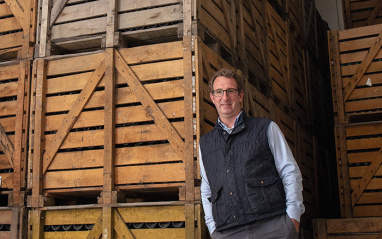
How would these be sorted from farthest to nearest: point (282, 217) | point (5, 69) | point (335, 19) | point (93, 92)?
point (335, 19) < point (5, 69) < point (93, 92) < point (282, 217)

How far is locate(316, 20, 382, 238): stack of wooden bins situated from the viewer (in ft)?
28.9

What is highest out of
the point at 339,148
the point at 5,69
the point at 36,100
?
the point at 5,69

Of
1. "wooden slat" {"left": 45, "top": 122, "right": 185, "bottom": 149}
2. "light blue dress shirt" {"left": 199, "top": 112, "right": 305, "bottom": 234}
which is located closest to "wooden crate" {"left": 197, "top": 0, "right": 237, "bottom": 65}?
"wooden slat" {"left": 45, "top": 122, "right": 185, "bottom": 149}

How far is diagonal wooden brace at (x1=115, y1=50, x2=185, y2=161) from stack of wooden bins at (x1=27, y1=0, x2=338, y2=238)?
0.04ft

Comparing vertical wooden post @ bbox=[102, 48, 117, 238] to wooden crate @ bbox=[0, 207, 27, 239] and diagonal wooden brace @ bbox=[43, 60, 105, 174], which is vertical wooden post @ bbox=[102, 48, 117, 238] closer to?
diagonal wooden brace @ bbox=[43, 60, 105, 174]

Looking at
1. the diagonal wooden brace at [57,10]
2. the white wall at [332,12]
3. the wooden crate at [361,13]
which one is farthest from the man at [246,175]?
the white wall at [332,12]

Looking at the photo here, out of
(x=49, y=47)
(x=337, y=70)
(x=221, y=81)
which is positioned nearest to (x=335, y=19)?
(x=337, y=70)

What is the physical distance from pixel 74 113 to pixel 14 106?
3.51ft

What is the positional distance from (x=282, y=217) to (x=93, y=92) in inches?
150

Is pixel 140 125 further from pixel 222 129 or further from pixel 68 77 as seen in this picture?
pixel 222 129

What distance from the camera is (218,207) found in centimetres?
401

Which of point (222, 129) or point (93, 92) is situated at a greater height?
point (93, 92)

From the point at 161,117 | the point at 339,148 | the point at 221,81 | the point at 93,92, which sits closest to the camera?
the point at 221,81

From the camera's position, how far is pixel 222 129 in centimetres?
414
